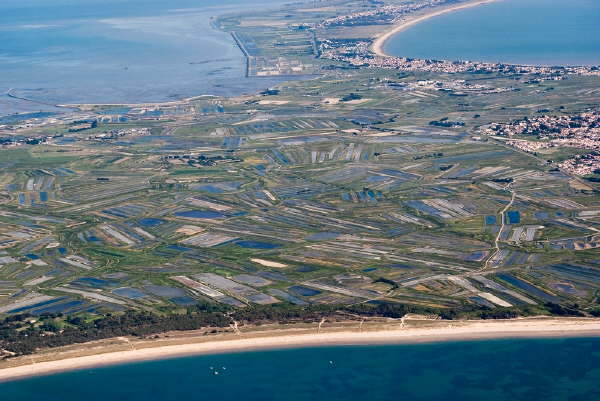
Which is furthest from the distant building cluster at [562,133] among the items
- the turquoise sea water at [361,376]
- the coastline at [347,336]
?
the turquoise sea water at [361,376]

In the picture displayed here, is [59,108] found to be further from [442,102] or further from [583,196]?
[583,196]

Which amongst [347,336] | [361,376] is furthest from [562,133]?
[361,376]

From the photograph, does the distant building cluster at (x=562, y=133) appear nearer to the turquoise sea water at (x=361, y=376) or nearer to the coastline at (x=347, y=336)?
the coastline at (x=347, y=336)

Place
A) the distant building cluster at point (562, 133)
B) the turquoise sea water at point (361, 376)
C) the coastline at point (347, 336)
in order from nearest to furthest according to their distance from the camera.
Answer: the turquoise sea water at point (361, 376)
the coastline at point (347, 336)
the distant building cluster at point (562, 133)

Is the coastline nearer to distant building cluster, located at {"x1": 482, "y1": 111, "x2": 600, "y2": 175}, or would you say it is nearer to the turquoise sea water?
the turquoise sea water

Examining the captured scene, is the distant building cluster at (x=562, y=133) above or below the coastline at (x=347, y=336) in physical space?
above

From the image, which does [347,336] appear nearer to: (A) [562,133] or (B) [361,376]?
(B) [361,376]

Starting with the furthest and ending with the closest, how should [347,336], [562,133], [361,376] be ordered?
[562,133] < [347,336] < [361,376]
